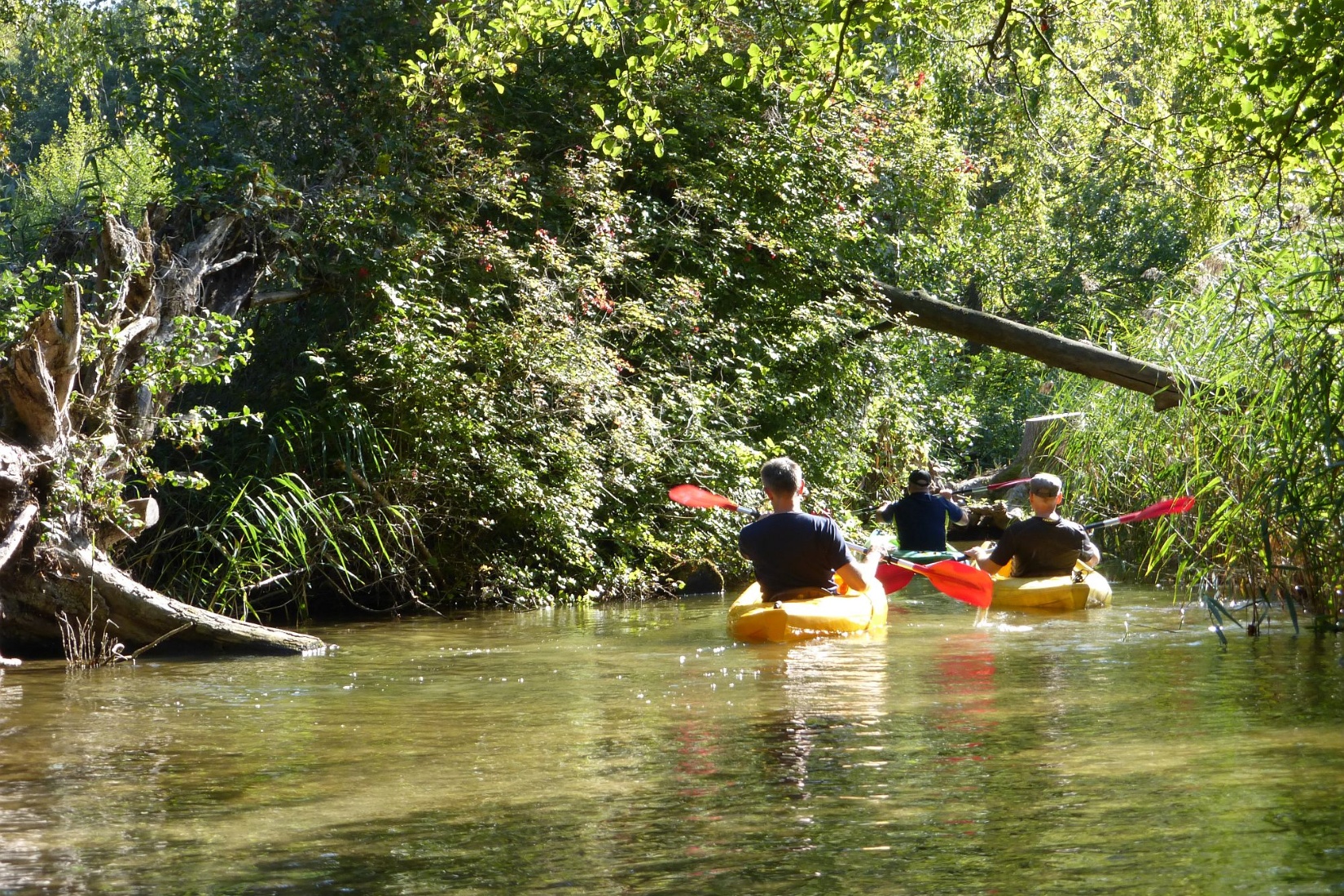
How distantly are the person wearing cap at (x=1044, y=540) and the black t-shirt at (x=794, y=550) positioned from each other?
2404mm

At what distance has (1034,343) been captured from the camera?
15008 mm

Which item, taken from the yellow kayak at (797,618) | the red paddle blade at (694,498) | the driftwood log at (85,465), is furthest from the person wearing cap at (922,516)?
the driftwood log at (85,465)

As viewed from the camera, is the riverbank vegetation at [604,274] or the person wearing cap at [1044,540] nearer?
the riverbank vegetation at [604,274]

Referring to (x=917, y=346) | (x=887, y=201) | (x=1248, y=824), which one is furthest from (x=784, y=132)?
(x=1248, y=824)

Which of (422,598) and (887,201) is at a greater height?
(887,201)

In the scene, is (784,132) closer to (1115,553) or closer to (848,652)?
(1115,553)

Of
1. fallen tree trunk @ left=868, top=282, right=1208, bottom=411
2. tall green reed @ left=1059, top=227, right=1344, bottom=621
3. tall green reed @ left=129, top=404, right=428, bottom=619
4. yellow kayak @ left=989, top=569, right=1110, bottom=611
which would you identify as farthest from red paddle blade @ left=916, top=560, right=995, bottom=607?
tall green reed @ left=129, top=404, right=428, bottom=619

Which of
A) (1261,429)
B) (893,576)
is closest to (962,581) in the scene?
(893,576)

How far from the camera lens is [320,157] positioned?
500 inches

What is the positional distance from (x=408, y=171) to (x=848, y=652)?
590cm

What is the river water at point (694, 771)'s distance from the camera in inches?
149

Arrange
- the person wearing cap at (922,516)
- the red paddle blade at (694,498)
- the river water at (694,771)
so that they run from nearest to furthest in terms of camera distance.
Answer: the river water at (694,771), the red paddle blade at (694,498), the person wearing cap at (922,516)

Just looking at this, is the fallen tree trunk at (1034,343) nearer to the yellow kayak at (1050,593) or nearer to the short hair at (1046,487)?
the short hair at (1046,487)

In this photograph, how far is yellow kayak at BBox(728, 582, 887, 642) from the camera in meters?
9.20
